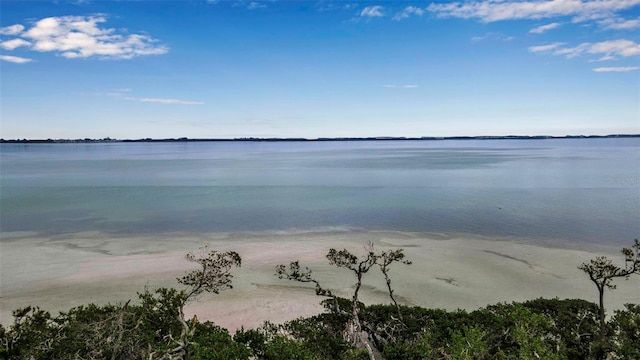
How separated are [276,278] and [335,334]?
9671 millimetres

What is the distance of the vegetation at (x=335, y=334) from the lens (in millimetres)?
12148

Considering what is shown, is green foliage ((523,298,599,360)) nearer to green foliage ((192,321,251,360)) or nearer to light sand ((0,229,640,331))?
light sand ((0,229,640,331))

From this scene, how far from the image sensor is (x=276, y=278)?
2512 centimetres

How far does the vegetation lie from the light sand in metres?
4.90

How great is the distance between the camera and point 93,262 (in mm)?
27953

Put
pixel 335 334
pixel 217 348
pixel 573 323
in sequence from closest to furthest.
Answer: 1. pixel 217 348
2. pixel 573 323
3. pixel 335 334

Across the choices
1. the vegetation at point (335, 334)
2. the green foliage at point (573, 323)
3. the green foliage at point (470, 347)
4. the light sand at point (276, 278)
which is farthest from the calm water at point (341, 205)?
the green foliage at point (470, 347)

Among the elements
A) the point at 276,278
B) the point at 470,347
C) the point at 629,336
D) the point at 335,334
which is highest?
the point at 470,347

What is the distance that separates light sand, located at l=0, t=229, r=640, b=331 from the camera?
21.6m

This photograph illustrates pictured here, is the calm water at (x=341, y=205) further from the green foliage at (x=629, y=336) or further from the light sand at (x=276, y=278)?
the green foliage at (x=629, y=336)

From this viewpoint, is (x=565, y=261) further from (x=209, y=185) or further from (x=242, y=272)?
(x=209, y=185)

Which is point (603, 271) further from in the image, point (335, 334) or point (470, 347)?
point (335, 334)

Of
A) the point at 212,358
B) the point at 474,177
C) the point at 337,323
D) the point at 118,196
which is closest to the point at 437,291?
the point at 337,323

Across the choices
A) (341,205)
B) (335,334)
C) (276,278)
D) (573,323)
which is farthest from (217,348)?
(341,205)
